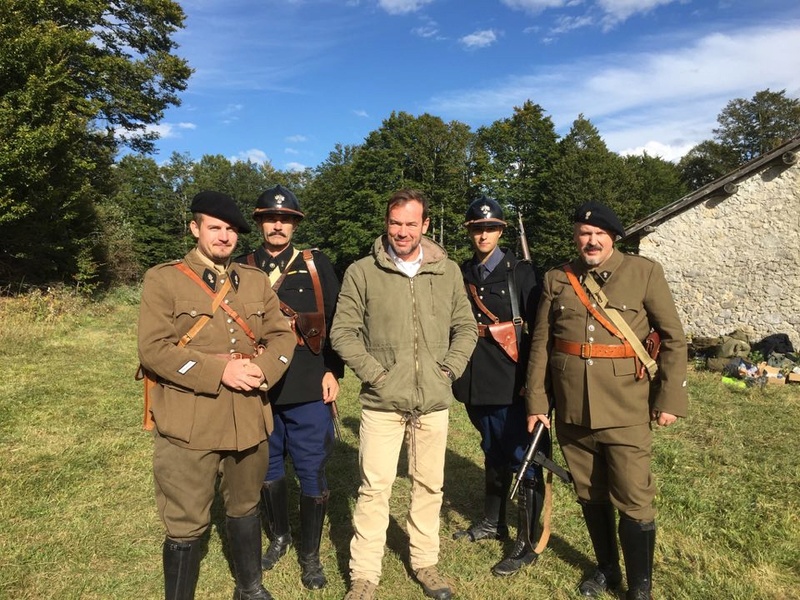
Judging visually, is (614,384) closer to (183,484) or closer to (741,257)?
(183,484)

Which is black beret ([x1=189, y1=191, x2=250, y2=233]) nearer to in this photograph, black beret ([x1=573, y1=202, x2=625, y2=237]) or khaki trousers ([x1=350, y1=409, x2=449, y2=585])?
khaki trousers ([x1=350, y1=409, x2=449, y2=585])

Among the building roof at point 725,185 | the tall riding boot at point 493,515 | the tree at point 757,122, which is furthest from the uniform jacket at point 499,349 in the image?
the tree at point 757,122

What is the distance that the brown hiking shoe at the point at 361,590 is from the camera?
3147 mm

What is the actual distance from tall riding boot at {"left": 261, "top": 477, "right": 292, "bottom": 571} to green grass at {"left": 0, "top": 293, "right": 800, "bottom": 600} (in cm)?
11

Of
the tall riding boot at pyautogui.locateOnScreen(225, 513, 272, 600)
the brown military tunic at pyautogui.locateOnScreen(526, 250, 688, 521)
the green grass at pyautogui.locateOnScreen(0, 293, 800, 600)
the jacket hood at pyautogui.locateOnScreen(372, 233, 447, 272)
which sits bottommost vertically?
the green grass at pyautogui.locateOnScreen(0, 293, 800, 600)

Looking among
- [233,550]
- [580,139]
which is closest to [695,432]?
[233,550]

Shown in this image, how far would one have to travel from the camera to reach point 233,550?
10.1ft

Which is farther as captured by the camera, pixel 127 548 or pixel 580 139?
pixel 580 139

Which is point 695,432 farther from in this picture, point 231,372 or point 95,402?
point 95,402

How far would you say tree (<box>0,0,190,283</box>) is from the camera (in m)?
13.1

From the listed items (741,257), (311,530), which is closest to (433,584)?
(311,530)

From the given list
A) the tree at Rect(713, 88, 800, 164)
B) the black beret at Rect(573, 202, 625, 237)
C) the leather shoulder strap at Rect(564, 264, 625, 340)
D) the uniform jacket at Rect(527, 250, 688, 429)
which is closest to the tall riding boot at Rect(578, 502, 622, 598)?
the uniform jacket at Rect(527, 250, 688, 429)

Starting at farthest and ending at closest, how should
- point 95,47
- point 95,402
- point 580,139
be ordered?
point 580,139
point 95,47
point 95,402

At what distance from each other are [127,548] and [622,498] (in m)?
3.62
